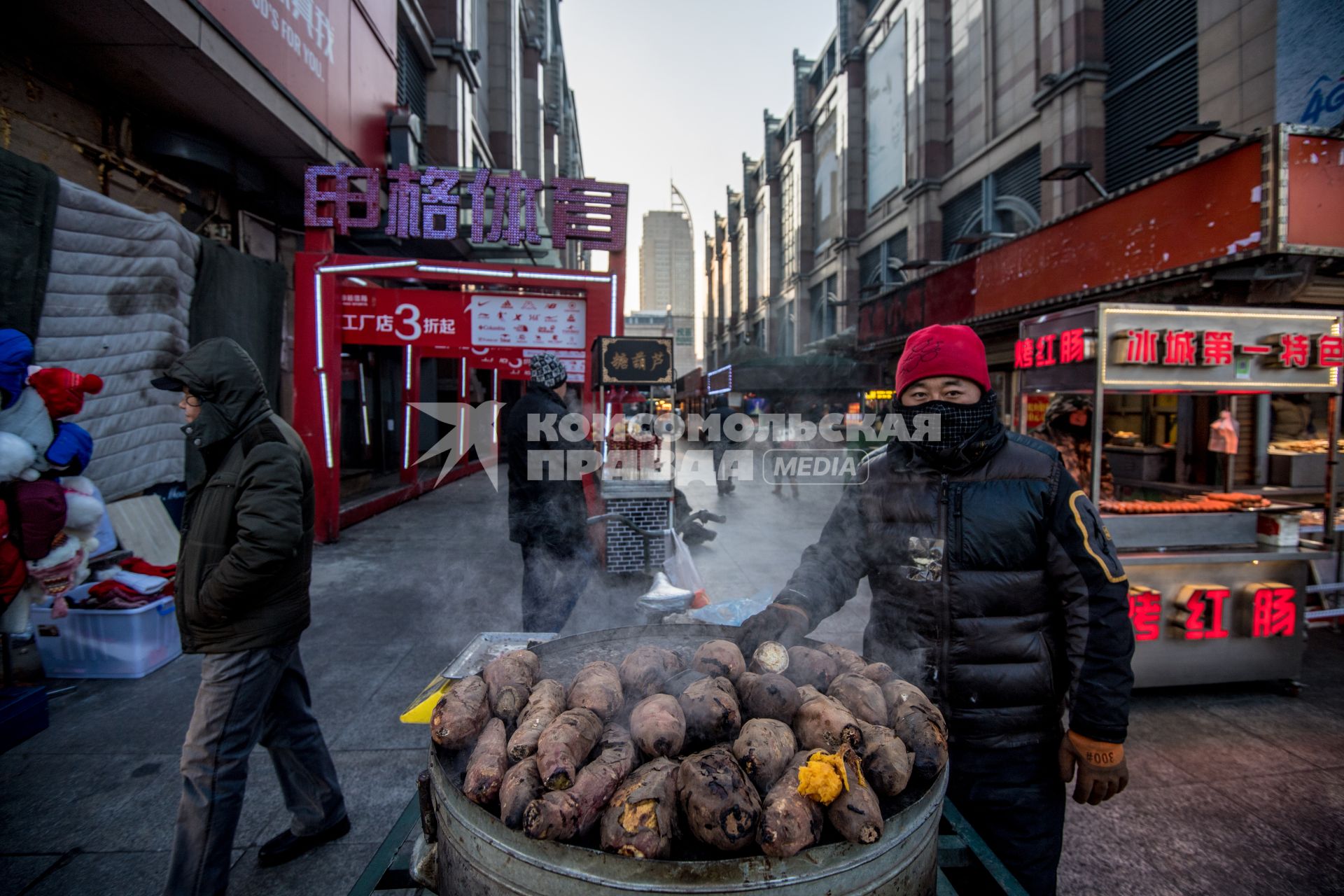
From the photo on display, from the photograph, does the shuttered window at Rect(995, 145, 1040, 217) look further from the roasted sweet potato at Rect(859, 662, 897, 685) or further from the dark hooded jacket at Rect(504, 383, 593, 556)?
the roasted sweet potato at Rect(859, 662, 897, 685)

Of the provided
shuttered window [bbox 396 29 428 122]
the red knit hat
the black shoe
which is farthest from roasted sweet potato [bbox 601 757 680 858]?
shuttered window [bbox 396 29 428 122]

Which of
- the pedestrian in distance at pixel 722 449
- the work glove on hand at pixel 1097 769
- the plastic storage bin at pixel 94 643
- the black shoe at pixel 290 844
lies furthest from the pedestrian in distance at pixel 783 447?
the work glove on hand at pixel 1097 769

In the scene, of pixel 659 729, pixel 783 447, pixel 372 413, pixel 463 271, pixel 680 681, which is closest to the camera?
pixel 659 729

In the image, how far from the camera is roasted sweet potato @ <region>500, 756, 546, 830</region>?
46.9 inches

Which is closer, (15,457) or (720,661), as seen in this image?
(720,661)

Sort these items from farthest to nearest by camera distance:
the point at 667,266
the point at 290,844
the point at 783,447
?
the point at 667,266 < the point at 783,447 < the point at 290,844

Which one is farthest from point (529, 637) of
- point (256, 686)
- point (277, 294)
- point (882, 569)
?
point (277, 294)

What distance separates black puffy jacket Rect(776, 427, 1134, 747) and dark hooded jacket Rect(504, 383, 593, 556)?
9.01ft

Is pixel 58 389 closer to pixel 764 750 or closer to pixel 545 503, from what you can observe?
pixel 545 503

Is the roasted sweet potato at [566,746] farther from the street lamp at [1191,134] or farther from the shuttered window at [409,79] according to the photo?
the shuttered window at [409,79]

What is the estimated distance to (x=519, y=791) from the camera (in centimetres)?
121

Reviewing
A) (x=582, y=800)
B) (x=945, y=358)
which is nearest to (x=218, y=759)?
(x=582, y=800)

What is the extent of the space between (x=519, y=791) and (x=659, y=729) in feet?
1.07

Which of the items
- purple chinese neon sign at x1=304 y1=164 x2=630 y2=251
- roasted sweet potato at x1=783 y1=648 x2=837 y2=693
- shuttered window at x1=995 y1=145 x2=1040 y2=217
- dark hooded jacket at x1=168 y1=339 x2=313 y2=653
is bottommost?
roasted sweet potato at x1=783 y1=648 x2=837 y2=693
